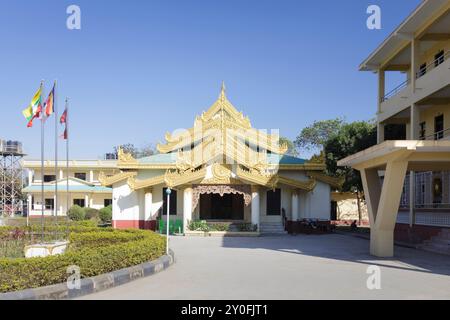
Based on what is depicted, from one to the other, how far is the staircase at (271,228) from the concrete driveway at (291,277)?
9.63m

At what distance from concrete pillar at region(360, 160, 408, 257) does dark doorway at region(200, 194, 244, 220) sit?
469 inches

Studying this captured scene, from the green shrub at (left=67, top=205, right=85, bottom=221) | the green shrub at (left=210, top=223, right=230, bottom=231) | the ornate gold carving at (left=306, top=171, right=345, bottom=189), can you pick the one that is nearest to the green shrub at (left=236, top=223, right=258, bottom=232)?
the green shrub at (left=210, top=223, right=230, bottom=231)

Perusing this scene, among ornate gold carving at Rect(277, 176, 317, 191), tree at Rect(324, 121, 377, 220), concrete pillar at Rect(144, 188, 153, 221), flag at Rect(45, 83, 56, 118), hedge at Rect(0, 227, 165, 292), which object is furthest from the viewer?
tree at Rect(324, 121, 377, 220)

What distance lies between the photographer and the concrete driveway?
310 inches

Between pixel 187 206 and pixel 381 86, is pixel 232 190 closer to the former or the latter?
pixel 187 206

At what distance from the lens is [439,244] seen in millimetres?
15219

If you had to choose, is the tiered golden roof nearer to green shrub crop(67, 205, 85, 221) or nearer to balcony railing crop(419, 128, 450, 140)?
balcony railing crop(419, 128, 450, 140)

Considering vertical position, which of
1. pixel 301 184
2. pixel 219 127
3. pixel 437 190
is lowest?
pixel 437 190

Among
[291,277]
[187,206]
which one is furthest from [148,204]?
[291,277]

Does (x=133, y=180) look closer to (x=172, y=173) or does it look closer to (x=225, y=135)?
(x=172, y=173)

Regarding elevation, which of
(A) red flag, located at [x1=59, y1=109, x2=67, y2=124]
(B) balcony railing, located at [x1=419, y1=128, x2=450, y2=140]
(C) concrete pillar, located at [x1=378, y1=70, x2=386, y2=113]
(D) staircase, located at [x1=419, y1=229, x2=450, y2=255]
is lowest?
(D) staircase, located at [x1=419, y1=229, x2=450, y2=255]

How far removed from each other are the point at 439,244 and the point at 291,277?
8.07 metres

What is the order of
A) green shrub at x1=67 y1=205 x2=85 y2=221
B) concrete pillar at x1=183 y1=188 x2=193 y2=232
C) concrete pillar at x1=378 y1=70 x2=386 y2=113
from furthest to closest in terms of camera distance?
green shrub at x1=67 y1=205 x2=85 y2=221 < concrete pillar at x1=183 y1=188 x2=193 y2=232 < concrete pillar at x1=378 y1=70 x2=386 y2=113
